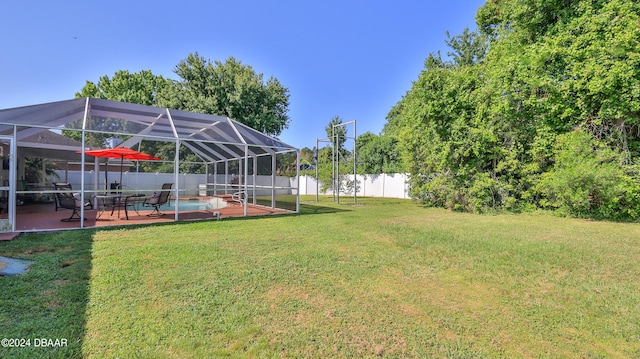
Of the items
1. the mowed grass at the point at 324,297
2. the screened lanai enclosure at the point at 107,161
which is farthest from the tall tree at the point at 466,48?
the mowed grass at the point at 324,297

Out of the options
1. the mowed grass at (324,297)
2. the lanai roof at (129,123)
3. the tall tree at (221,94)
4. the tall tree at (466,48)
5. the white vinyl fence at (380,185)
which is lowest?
the mowed grass at (324,297)

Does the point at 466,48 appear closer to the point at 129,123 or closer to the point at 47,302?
the point at 129,123

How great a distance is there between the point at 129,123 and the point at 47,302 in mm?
7275

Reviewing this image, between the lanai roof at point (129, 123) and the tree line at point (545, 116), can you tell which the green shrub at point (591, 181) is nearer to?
the tree line at point (545, 116)

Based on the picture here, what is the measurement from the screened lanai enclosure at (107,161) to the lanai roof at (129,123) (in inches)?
0.8

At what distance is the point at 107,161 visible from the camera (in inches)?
466

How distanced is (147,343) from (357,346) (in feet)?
5.51

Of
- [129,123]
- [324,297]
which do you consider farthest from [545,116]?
[129,123]

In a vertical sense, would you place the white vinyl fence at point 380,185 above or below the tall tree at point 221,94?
below

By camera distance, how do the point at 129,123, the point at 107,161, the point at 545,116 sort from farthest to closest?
the point at 107,161 < the point at 545,116 < the point at 129,123

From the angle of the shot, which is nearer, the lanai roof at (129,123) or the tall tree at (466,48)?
the lanai roof at (129,123)

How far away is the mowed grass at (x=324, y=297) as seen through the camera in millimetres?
2412

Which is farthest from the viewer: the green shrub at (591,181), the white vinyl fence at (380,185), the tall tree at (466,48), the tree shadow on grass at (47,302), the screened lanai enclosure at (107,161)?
the tall tree at (466,48)

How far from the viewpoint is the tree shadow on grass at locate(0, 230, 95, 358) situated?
2.34 meters
